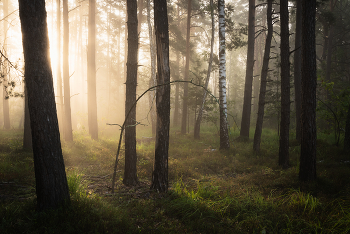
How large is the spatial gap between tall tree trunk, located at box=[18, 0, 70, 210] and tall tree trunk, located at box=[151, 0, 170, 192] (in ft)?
7.91

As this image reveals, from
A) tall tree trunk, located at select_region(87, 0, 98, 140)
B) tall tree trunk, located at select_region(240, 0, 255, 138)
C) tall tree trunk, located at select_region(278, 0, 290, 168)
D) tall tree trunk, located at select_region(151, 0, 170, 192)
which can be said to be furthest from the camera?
tall tree trunk, located at select_region(87, 0, 98, 140)

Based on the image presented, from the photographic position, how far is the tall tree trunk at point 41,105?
11.7 feet

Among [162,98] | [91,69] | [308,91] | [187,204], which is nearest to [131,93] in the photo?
[162,98]

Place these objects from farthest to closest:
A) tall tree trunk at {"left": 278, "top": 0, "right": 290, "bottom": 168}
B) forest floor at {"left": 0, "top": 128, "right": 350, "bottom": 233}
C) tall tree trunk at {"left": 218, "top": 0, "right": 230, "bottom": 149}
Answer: tall tree trunk at {"left": 218, "top": 0, "right": 230, "bottom": 149}
tall tree trunk at {"left": 278, "top": 0, "right": 290, "bottom": 168}
forest floor at {"left": 0, "top": 128, "right": 350, "bottom": 233}

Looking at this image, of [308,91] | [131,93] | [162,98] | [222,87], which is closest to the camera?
[162,98]

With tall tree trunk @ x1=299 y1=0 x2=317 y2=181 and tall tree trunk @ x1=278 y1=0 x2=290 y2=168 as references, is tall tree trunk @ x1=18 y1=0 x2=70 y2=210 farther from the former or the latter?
tall tree trunk @ x1=278 y1=0 x2=290 y2=168

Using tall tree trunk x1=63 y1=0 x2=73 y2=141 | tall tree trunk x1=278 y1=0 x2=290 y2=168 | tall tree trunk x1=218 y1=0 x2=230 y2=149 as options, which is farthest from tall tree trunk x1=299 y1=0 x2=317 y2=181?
tall tree trunk x1=63 y1=0 x2=73 y2=141

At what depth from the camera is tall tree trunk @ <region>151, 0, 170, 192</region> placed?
532 cm

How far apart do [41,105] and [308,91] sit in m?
7.00

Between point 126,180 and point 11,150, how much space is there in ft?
22.1

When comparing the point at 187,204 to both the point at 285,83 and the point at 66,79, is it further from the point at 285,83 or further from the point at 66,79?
the point at 66,79

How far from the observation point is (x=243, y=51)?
140 ft

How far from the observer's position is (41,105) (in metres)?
3.67

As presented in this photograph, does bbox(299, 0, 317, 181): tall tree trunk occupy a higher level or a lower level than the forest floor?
higher
